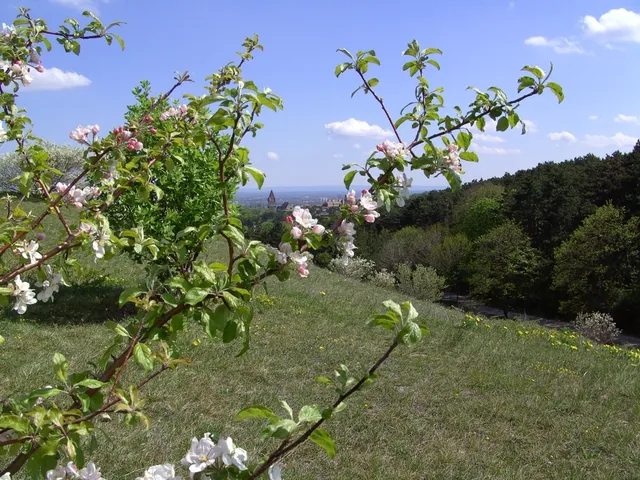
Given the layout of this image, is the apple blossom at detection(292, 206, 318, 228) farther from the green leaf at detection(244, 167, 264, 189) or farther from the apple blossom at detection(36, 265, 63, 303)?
the apple blossom at detection(36, 265, 63, 303)

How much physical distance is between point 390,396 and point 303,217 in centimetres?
371

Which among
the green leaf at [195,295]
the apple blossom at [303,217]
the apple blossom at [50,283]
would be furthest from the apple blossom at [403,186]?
the apple blossom at [50,283]

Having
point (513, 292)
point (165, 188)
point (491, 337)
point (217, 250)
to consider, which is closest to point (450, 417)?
point (491, 337)

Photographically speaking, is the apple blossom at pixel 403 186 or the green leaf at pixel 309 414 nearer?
the green leaf at pixel 309 414

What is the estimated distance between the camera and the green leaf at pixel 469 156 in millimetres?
1469

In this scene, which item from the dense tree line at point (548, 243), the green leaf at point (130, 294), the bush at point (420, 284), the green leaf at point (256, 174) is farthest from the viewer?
the dense tree line at point (548, 243)

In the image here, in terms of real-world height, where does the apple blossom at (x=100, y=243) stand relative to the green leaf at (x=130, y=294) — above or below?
above

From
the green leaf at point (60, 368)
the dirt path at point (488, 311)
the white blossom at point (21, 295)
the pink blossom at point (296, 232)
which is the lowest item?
the dirt path at point (488, 311)

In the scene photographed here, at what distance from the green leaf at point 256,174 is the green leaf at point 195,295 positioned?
332mm

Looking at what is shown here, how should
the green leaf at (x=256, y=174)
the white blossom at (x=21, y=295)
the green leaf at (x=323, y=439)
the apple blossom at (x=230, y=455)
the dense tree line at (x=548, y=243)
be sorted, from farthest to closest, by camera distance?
the dense tree line at (x=548, y=243) → the white blossom at (x=21, y=295) → the green leaf at (x=256, y=174) → the green leaf at (x=323, y=439) → the apple blossom at (x=230, y=455)

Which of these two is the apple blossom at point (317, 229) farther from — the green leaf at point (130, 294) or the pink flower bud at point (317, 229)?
the green leaf at point (130, 294)

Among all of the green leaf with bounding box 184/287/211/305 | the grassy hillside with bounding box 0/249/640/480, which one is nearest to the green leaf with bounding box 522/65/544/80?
the green leaf with bounding box 184/287/211/305

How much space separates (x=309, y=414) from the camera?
3.37ft

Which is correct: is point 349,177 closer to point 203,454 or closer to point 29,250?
point 203,454
